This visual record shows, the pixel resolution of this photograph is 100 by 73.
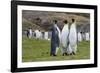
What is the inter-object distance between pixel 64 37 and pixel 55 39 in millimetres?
95

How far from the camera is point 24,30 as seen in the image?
6.23 feet

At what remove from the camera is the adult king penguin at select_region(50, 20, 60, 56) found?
78.8 inches

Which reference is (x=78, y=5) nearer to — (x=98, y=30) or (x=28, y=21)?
(x=98, y=30)

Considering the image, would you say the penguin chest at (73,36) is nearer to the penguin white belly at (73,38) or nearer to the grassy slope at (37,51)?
the penguin white belly at (73,38)

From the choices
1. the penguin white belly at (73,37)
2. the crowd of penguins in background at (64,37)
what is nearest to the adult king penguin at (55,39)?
the crowd of penguins in background at (64,37)

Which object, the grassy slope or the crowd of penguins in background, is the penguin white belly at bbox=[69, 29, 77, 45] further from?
the grassy slope

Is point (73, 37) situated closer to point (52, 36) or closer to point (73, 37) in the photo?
point (73, 37)

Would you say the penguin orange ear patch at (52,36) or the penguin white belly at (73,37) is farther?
the penguin white belly at (73,37)

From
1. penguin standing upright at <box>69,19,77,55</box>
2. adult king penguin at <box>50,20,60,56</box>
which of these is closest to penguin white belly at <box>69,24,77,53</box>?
penguin standing upright at <box>69,19,77,55</box>

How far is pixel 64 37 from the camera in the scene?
204 centimetres

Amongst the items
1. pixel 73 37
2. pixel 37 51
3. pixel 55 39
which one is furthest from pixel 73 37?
pixel 37 51

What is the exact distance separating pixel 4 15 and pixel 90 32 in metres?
0.88

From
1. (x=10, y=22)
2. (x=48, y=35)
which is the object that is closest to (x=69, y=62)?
(x=48, y=35)

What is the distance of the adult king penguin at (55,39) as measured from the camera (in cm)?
200
